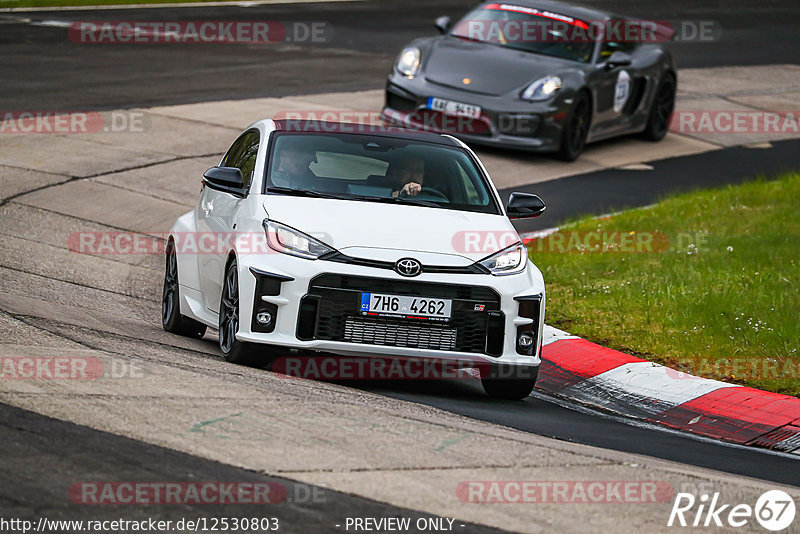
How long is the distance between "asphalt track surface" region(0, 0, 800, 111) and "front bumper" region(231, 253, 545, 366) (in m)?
10.2

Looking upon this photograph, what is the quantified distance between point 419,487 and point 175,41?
19089mm

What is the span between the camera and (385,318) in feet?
24.3

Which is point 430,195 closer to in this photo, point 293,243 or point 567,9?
point 293,243

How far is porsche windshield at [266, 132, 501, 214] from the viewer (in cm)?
832

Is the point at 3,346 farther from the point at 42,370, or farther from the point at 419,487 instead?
the point at 419,487

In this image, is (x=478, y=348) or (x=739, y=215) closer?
(x=478, y=348)

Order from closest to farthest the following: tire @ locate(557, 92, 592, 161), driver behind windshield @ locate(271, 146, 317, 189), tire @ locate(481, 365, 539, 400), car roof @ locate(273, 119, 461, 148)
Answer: tire @ locate(481, 365, 539, 400)
driver behind windshield @ locate(271, 146, 317, 189)
car roof @ locate(273, 119, 461, 148)
tire @ locate(557, 92, 592, 161)

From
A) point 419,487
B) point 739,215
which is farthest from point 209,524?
point 739,215

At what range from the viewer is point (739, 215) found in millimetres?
13430

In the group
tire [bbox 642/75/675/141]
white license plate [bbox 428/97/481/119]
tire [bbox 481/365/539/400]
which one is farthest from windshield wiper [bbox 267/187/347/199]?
tire [bbox 642/75/675/141]

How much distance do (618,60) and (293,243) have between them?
33.0ft

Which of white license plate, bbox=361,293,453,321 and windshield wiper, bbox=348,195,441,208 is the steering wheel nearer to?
windshield wiper, bbox=348,195,441,208

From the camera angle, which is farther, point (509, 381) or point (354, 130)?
point (354, 130)

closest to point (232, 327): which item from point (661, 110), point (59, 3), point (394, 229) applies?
point (394, 229)
